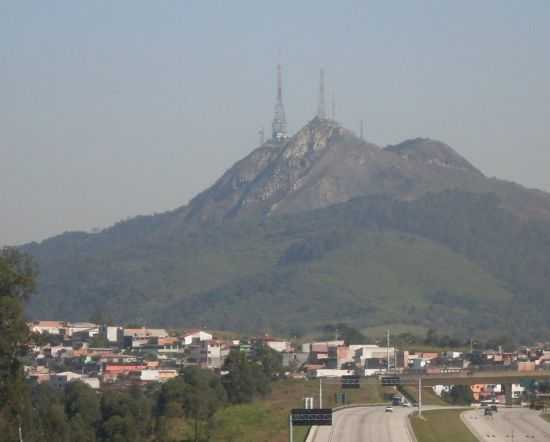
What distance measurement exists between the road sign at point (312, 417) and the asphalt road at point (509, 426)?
10327mm

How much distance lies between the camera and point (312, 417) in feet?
241

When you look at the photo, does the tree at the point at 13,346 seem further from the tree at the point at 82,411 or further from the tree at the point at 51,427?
the tree at the point at 82,411

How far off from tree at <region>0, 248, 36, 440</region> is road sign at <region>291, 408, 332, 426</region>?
55.6 ft

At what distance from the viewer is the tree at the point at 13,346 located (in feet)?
182

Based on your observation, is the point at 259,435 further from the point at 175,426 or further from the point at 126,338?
the point at 126,338

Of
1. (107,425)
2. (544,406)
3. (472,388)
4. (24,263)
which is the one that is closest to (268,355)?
(472,388)

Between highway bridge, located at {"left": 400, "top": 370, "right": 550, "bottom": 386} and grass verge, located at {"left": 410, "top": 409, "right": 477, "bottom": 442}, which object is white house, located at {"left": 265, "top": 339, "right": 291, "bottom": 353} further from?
grass verge, located at {"left": 410, "top": 409, "right": 477, "bottom": 442}

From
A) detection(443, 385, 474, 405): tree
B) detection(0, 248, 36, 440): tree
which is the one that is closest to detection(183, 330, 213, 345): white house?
detection(443, 385, 474, 405): tree

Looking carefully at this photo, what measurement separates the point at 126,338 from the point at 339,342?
21.9 meters

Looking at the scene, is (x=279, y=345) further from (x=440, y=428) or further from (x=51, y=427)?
(x=51, y=427)

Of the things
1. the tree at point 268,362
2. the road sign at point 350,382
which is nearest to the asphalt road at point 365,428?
the road sign at point 350,382

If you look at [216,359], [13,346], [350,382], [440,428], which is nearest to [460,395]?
[350,382]

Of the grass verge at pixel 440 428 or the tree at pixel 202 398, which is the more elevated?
the tree at pixel 202 398

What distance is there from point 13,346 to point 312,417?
1999cm
